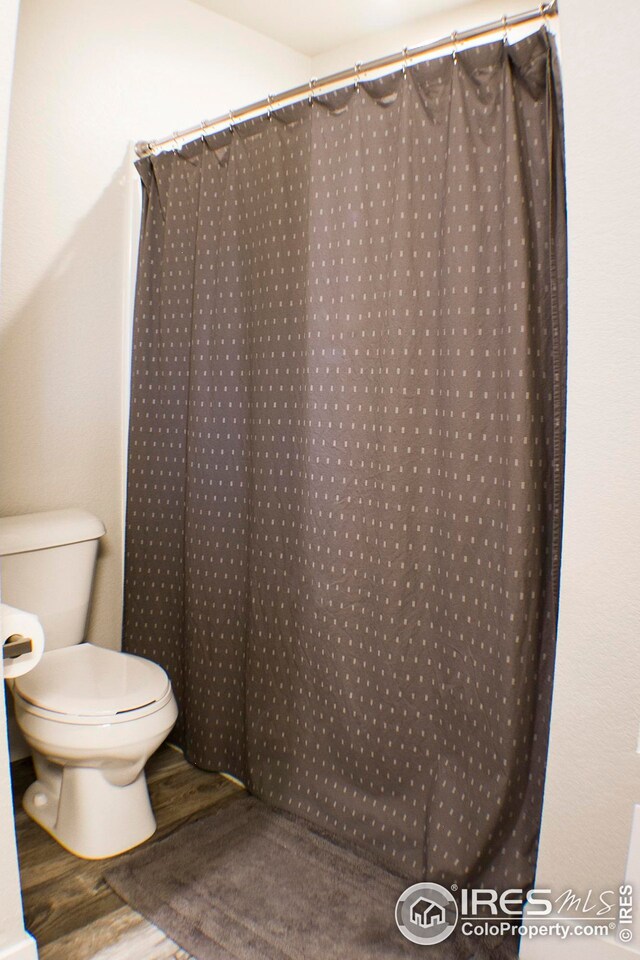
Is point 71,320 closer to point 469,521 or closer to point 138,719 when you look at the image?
point 138,719

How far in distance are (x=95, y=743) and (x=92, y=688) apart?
0.17 meters

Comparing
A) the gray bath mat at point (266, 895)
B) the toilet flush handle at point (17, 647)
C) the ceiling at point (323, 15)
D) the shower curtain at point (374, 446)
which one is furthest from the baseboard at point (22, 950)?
the ceiling at point (323, 15)

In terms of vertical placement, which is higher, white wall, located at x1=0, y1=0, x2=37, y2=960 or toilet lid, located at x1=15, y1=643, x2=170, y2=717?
toilet lid, located at x1=15, y1=643, x2=170, y2=717

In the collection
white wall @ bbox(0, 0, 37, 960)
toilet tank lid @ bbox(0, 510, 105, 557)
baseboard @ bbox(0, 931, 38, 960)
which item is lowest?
baseboard @ bbox(0, 931, 38, 960)

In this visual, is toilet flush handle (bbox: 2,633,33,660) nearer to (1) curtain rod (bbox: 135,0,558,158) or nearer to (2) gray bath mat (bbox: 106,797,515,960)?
(2) gray bath mat (bbox: 106,797,515,960)

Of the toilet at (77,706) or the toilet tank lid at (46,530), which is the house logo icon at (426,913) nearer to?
the toilet at (77,706)

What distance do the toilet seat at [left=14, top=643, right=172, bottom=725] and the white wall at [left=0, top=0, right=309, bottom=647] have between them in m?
0.43

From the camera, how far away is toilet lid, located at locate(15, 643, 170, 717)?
5.82ft

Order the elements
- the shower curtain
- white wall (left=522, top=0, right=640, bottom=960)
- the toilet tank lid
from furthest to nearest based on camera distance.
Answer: the toilet tank lid, the shower curtain, white wall (left=522, top=0, right=640, bottom=960)

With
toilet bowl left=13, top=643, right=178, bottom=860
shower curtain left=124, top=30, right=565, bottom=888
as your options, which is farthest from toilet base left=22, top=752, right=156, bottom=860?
shower curtain left=124, top=30, right=565, bottom=888

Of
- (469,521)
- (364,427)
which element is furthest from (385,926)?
(364,427)

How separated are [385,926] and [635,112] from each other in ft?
5.54

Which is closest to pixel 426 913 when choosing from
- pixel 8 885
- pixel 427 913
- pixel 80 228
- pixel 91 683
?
pixel 427 913

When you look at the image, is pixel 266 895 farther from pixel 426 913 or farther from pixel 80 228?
pixel 80 228
